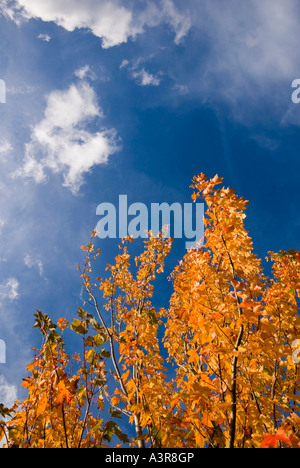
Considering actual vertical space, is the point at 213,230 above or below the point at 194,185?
below

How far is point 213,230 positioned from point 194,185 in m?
0.60

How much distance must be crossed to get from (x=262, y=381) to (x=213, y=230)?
2.10 meters

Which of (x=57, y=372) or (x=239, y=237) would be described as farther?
(x=239, y=237)

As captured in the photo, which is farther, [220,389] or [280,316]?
[280,316]

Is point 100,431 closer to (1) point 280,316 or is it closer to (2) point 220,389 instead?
(2) point 220,389

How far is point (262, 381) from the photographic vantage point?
3191 mm

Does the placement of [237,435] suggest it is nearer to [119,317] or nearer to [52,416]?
[52,416]
